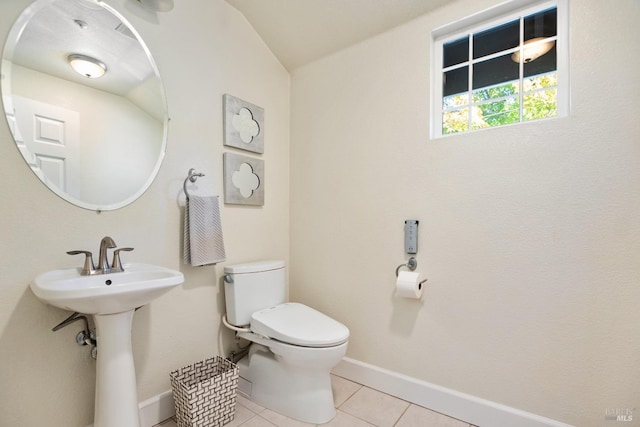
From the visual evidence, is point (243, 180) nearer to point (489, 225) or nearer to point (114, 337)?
point (114, 337)

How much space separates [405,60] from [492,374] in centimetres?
173

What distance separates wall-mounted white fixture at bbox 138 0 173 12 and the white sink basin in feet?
4.15

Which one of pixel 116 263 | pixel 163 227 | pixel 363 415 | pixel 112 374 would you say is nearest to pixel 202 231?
pixel 163 227

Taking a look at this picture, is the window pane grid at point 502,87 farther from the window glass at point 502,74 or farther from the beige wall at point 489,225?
the beige wall at point 489,225

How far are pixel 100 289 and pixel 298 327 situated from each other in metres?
0.91

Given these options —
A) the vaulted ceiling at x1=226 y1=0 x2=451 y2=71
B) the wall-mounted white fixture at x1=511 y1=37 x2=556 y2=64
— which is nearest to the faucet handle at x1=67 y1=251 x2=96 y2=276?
the vaulted ceiling at x1=226 y1=0 x2=451 y2=71

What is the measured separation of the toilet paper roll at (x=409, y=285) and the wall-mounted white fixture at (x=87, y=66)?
1778mm

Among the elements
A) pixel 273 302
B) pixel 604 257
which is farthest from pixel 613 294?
pixel 273 302

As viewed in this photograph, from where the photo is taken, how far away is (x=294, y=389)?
60.4 inches

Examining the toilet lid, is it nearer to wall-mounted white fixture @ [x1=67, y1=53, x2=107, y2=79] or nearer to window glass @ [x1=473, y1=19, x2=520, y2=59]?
wall-mounted white fixture @ [x1=67, y1=53, x2=107, y2=79]

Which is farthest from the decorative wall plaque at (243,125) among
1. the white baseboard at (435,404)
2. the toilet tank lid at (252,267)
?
the white baseboard at (435,404)

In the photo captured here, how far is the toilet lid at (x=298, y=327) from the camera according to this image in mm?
1440

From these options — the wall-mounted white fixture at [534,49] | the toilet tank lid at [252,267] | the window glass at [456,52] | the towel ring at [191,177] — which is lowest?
the toilet tank lid at [252,267]

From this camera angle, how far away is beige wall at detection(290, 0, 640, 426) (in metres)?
1.22
